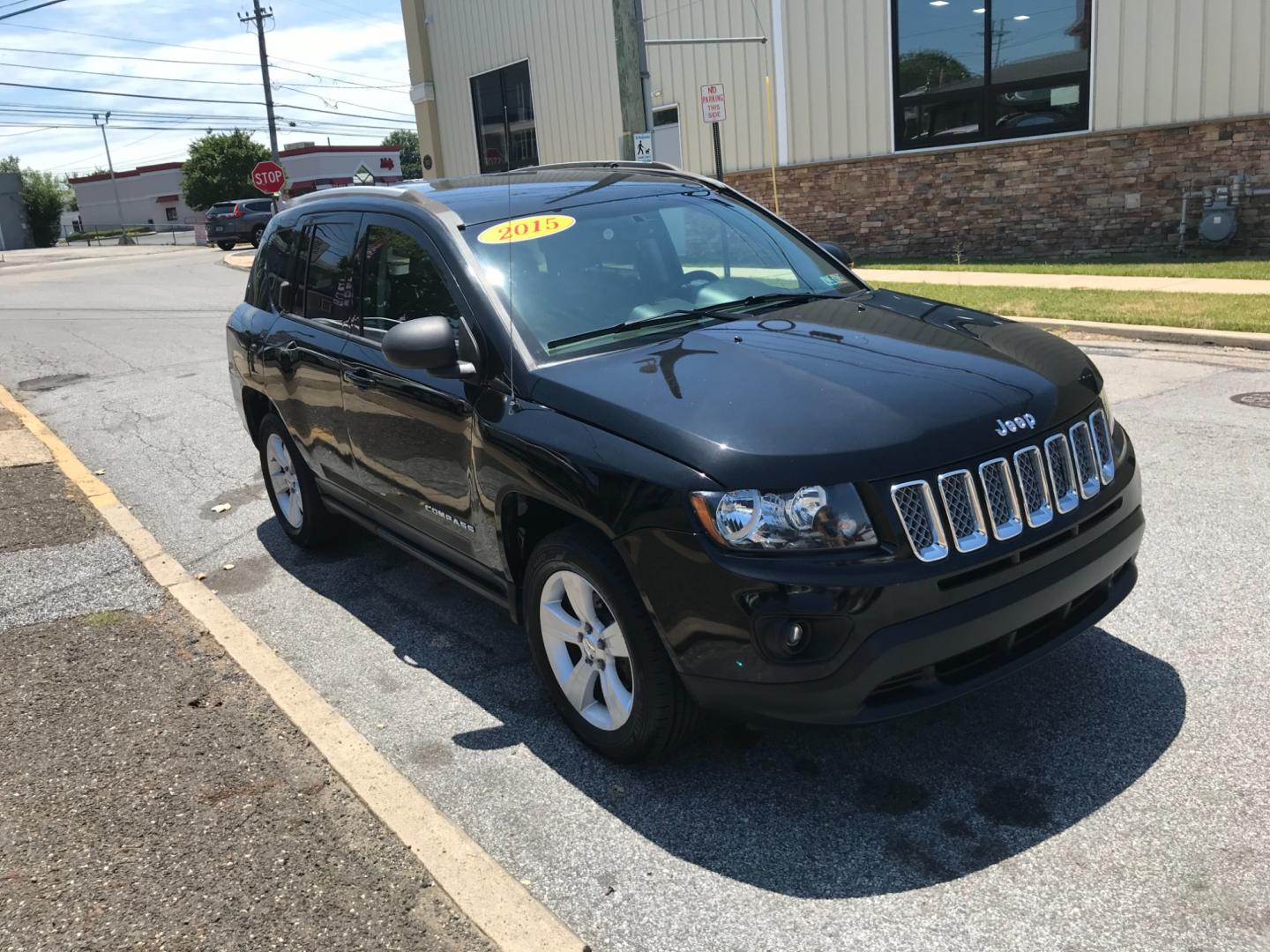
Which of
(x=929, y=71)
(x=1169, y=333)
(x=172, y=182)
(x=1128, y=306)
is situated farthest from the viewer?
(x=172, y=182)

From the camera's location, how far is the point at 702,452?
9.80 feet

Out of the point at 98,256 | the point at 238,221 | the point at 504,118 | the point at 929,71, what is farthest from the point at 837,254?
the point at 98,256

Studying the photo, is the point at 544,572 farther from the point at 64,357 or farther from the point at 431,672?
the point at 64,357

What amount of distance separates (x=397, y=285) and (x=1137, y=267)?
13.3 m

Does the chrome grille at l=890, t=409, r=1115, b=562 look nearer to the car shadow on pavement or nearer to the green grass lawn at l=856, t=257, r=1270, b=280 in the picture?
the car shadow on pavement

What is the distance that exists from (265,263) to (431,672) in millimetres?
2796

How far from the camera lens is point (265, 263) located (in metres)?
5.95

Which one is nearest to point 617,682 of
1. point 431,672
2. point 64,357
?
point 431,672

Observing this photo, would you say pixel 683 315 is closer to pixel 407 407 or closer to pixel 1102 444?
pixel 407 407

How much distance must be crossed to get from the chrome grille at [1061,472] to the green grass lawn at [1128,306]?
792 cm

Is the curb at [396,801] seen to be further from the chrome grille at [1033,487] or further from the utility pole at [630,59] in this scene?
the utility pole at [630,59]

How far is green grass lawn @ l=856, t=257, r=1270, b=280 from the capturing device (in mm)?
13656

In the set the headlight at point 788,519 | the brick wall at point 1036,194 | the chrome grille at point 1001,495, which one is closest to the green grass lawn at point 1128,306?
the brick wall at point 1036,194

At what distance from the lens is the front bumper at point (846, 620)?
2.86 m
